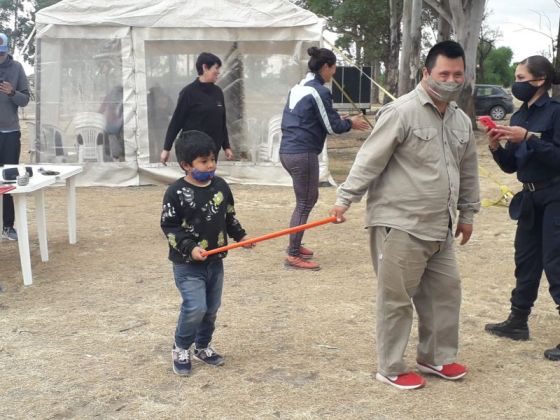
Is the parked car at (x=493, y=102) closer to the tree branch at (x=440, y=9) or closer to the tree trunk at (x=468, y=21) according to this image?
the tree branch at (x=440, y=9)

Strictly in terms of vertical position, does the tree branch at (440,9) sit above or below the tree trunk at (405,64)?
above

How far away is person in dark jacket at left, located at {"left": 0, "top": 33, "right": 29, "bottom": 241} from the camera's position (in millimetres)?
6730

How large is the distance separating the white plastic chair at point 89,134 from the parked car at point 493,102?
60.2 ft

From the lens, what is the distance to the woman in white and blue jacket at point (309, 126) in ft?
18.8

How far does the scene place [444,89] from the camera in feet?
11.1

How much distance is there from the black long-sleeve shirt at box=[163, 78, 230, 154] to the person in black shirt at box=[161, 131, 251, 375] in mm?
2950

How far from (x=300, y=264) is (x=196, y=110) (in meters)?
1.79

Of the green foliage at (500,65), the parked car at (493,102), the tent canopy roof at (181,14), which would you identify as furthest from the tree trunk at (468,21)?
the green foliage at (500,65)

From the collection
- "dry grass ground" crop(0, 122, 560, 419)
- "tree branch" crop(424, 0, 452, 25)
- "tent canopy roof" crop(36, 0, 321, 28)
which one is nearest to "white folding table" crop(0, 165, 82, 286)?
"dry grass ground" crop(0, 122, 560, 419)

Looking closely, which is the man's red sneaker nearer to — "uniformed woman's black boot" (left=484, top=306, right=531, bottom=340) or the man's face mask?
"uniformed woman's black boot" (left=484, top=306, right=531, bottom=340)

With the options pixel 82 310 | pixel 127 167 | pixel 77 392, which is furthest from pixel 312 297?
pixel 127 167

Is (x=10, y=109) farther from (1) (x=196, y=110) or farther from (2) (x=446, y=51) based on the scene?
(2) (x=446, y=51)

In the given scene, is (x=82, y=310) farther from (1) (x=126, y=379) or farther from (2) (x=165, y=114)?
(2) (x=165, y=114)

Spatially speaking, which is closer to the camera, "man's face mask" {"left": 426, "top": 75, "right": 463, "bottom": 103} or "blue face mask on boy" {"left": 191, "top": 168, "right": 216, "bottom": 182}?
"man's face mask" {"left": 426, "top": 75, "right": 463, "bottom": 103}
